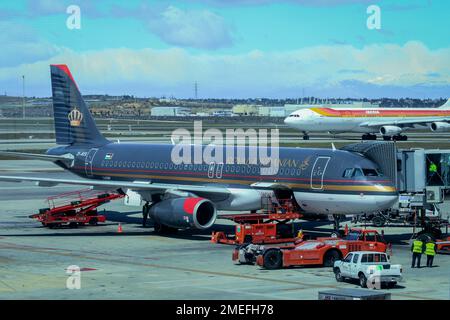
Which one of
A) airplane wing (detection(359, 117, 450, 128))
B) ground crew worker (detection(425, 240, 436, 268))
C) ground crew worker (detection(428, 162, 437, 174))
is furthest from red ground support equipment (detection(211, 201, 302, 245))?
airplane wing (detection(359, 117, 450, 128))

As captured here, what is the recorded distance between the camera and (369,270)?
3247cm

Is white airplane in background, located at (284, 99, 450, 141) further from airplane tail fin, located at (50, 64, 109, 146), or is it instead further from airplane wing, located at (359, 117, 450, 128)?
airplane tail fin, located at (50, 64, 109, 146)

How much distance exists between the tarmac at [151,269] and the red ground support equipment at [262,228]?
Answer: 85cm

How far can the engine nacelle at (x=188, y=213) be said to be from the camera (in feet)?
148

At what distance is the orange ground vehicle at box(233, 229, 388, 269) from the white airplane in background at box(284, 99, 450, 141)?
9700 centimetres

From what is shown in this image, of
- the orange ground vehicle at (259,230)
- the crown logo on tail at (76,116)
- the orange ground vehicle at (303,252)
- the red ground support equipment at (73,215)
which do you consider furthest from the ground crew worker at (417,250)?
the crown logo on tail at (76,116)

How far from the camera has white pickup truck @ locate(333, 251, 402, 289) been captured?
32.3 meters

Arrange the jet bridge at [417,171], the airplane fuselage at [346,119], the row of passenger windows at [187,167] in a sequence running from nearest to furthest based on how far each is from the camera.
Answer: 1. the jet bridge at [417,171]
2. the row of passenger windows at [187,167]
3. the airplane fuselage at [346,119]

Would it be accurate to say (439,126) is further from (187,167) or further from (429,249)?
(429,249)

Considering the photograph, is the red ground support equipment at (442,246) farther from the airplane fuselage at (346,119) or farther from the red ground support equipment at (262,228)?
the airplane fuselage at (346,119)

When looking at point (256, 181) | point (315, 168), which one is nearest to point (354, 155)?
point (315, 168)

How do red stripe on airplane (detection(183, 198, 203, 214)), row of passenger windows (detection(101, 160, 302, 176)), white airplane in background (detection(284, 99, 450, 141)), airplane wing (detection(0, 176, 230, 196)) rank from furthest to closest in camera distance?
white airplane in background (detection(284, 99, 450, 141)) < airplane wing (detection(0, 176, 230, 196)) < row of passenger windows (detection(101, 160, 302, 176)) < red stripe on airplane (detection(183, 198, 203, 214))

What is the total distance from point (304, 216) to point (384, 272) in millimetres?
15236

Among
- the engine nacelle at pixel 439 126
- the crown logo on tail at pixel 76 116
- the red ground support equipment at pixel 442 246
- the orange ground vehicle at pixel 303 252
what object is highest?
the crown logo on tail at pixel 76 116
